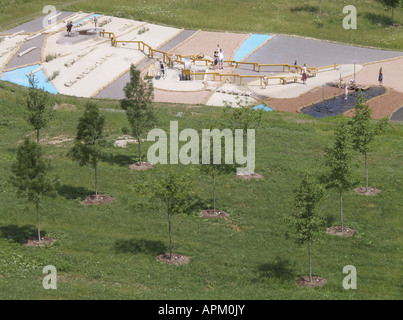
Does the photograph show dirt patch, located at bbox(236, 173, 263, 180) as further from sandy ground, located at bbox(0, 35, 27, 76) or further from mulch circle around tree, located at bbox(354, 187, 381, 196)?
sandy ground, located at bbox(0, 35, 27, 76)

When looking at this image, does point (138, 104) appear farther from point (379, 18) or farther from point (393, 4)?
point (379, 18)

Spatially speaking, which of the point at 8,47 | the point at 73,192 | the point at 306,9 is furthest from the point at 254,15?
the point at 73,192

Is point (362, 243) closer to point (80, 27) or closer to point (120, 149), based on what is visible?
point (120, 149)

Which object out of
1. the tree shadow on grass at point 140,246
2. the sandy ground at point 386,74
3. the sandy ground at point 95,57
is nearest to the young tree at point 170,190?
the tree shadow on grass at point 140,246

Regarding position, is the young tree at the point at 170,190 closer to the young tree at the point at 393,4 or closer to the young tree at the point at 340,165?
the young tree at the point at 340,165

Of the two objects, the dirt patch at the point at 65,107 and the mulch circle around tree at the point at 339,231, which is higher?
the dirt patch at the point at 65,107

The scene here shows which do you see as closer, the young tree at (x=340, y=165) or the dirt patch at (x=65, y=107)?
the young tree at (x=340, y=165)

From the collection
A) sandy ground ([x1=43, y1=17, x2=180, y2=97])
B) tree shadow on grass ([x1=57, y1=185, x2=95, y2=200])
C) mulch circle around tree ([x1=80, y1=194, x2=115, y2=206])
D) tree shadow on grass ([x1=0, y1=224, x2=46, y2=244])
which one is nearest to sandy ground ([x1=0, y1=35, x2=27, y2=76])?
sandy ground ([x1=43, y1=17, x2=180, y2=97])
